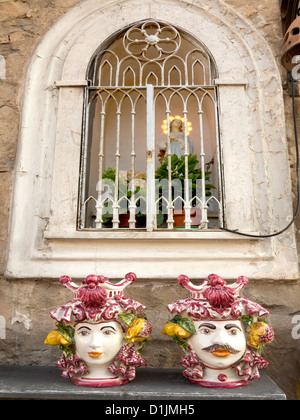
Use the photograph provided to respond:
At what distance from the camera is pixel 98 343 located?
1.69 meters

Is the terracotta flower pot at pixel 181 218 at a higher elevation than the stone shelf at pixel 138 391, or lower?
higher

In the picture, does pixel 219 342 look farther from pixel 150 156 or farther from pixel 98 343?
pixel 150 156

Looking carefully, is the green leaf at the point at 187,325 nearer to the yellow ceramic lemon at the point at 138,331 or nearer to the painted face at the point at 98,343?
the yellow ceramic lemon at the point at 138,331

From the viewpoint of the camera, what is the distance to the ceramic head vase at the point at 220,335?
1.68 m

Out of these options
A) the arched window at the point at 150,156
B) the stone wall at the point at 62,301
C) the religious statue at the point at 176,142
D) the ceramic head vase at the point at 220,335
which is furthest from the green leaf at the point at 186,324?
the religious statue at the point at 176,142

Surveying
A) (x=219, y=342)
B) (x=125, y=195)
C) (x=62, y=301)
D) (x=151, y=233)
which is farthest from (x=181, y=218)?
(x=219, y=342)

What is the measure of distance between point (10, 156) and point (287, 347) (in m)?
2.36

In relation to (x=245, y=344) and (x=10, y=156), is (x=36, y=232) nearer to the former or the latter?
(x=10, y=156)

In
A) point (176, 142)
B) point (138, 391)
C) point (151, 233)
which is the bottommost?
point (138, 391)

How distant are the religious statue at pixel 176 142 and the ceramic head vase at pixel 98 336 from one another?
6.48 ft

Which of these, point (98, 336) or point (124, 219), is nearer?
point (98, 336)

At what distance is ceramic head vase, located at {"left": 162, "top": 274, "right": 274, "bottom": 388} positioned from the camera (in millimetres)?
1680

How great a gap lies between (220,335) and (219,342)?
0.03 m
